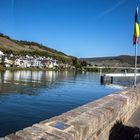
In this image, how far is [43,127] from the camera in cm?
580

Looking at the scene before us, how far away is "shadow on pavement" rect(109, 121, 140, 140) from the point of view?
8886 mm

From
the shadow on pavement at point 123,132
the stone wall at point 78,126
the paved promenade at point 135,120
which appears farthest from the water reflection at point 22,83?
the stone wall at point 78,126

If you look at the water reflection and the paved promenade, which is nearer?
the paved promenade

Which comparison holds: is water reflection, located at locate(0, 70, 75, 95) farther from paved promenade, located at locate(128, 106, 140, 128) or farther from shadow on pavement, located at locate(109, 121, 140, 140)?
shadow on pavement, located at locate(109, 121, 140, 140)

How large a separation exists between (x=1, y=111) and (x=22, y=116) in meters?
2.82

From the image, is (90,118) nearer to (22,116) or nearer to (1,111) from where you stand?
(22,116)

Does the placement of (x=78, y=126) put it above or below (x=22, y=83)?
above

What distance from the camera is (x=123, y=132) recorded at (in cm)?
960

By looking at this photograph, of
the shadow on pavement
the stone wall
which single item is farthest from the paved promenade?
the stone wall

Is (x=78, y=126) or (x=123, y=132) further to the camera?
(x=123, y=132)

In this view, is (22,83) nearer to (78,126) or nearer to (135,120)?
(135,120)

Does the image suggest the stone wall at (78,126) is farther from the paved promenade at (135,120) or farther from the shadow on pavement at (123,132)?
the paved promenade at (135,120)

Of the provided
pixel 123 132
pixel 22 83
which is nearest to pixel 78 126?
pixel 123 132

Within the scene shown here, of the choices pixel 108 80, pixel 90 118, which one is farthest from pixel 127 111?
pixel 108 80
